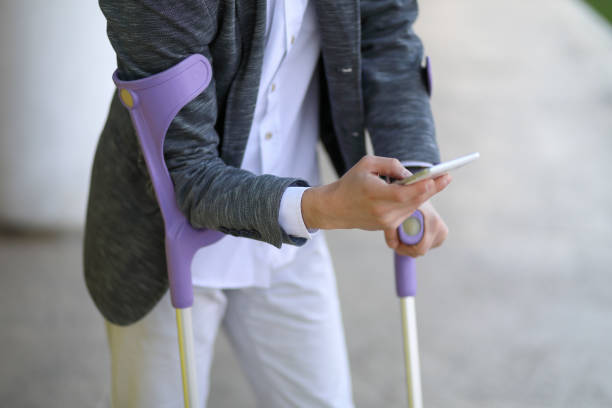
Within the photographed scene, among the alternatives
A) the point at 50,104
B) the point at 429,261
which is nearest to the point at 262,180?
the point at 429,261

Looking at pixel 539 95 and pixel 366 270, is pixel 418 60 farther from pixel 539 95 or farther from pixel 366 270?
pixel 539 95

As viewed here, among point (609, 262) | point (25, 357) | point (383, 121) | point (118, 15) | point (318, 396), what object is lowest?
point (609, 262)

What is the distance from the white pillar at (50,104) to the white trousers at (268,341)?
157cm

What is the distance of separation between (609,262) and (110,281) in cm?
199

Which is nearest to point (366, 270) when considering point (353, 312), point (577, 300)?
point (353, 312)

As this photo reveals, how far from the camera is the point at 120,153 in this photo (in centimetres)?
105

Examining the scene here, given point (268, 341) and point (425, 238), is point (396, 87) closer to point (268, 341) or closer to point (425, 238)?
point (425, 238)

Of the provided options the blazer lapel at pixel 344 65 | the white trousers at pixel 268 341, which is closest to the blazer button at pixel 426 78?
the blazer lapel at pixel 344 65

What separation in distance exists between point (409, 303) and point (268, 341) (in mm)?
276

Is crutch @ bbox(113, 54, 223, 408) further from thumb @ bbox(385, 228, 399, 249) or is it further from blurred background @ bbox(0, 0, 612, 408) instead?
blurred background @ bbox(0, 0, 612, 408)

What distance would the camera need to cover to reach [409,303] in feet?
3.53

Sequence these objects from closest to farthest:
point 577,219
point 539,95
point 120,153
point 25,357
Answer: point 120,153, point 25,357, point 577,219, point 539,95

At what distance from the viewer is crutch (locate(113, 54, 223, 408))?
0.88 meters

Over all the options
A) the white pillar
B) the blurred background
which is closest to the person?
the blurred background
